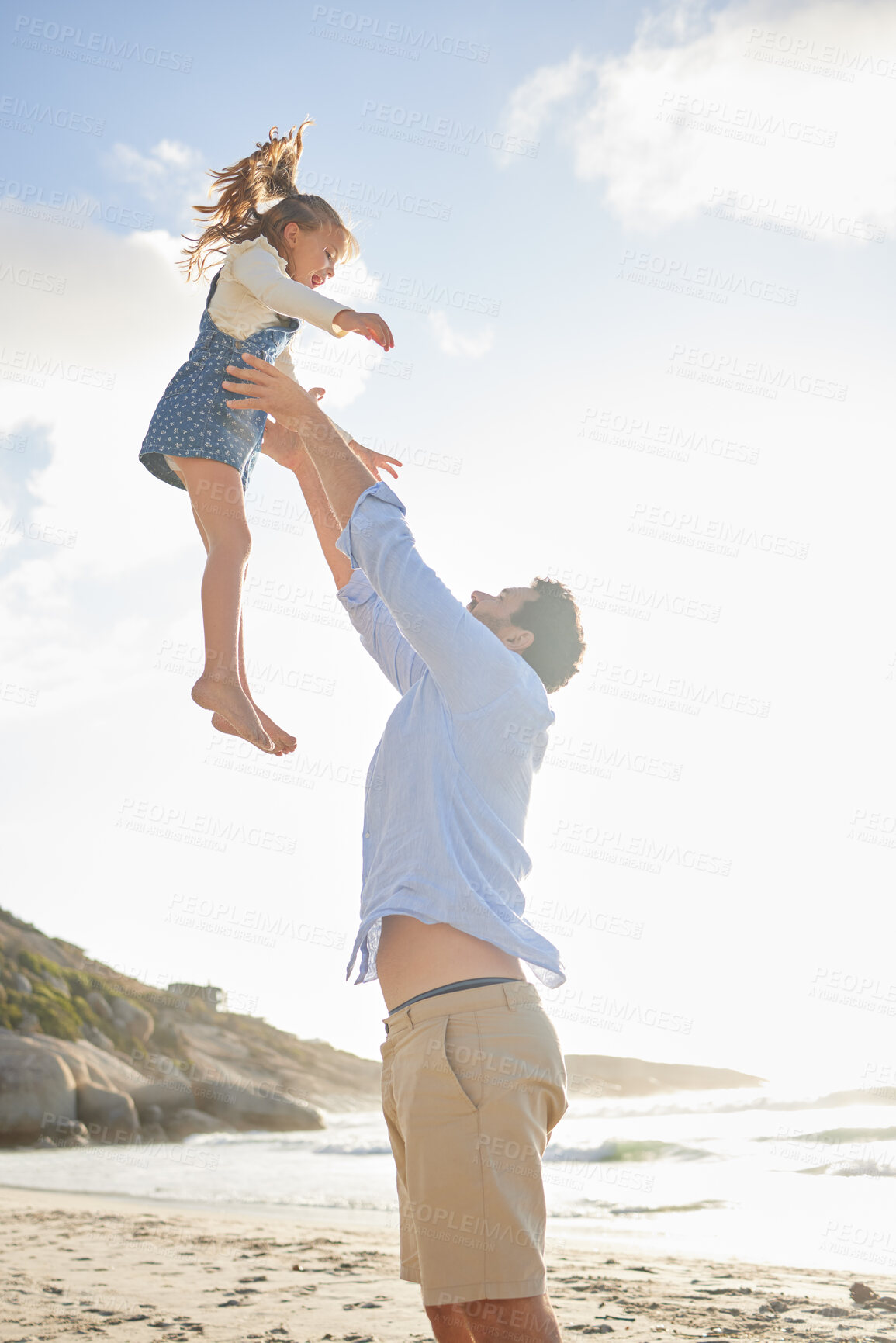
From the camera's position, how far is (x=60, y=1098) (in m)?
12.6

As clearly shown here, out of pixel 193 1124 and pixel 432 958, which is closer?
pixel 432 958

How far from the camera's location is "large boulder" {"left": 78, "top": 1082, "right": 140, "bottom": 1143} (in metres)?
13.0

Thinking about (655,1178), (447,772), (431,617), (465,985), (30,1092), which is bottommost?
(655,1178)

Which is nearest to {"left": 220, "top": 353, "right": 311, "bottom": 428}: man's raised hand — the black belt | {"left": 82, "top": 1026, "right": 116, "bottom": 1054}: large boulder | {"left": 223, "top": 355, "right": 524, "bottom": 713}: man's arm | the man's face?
{"left": 223, "top": 355, "right": 524, "bottom": 713}: man's arm

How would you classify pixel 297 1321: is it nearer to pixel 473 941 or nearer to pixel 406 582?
pixel 473 941

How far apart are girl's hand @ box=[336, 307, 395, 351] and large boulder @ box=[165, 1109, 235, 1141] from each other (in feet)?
49.3

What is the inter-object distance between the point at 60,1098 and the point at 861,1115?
10.7 meters

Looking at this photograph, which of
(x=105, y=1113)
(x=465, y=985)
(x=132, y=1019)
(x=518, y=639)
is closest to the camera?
(x=465, y=985)

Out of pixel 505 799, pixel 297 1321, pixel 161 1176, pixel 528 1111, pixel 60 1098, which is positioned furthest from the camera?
pixel 60 1098

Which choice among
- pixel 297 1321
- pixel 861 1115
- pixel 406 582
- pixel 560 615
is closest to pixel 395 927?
pixel 406 582

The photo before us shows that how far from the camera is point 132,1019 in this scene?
22.0 metres

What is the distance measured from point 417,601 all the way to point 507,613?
53 centimetres

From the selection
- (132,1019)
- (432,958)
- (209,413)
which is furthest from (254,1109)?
(432,958)

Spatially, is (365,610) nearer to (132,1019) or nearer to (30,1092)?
(30,1092)
